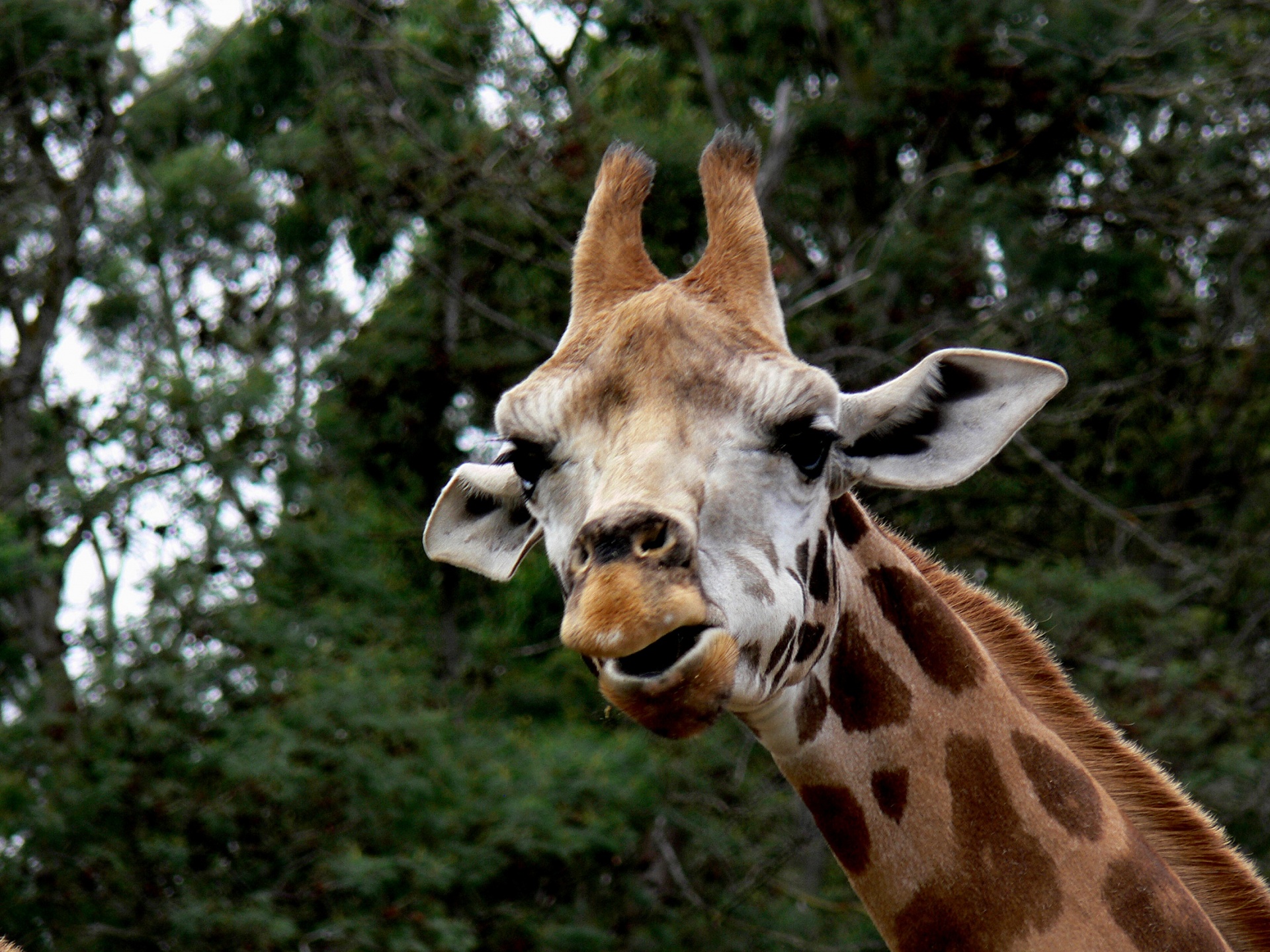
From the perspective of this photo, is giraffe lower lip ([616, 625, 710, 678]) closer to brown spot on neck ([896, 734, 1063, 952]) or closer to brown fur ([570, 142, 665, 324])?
brown spot on neck ([896, 734, 1063, 952])

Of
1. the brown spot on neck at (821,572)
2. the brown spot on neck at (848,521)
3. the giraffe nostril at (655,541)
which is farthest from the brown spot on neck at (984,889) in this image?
the giraffe nostril at (655,541)

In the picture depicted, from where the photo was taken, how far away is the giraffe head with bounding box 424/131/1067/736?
8.02 feet

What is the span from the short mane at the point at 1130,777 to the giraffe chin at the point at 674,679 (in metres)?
1.13

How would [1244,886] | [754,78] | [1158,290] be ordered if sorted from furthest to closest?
1. [754,78]
2. [1158,290]
3. [1244,886]

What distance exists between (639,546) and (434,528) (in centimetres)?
115

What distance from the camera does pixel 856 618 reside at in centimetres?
313

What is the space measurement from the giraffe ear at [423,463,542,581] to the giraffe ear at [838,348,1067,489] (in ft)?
2.88

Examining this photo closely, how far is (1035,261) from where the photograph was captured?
11227 millimetres

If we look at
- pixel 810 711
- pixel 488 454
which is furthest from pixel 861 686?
pixel 488 454

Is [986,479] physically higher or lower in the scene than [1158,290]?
lower

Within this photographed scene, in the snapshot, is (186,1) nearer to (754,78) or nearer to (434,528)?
(754,78)

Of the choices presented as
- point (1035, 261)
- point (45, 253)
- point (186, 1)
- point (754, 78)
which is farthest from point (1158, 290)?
point (45, 253)

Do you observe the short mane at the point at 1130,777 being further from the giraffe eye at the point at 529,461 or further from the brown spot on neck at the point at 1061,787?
the giraffe eye at the point at 529,461

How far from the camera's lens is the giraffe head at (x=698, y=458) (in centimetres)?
245
